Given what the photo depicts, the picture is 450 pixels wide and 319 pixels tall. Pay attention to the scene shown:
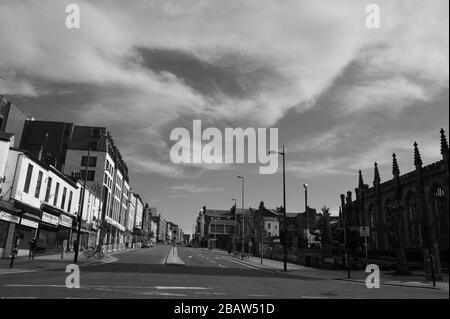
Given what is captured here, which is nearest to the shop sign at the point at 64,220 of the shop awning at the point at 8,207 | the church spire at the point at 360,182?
the shop awning at the point at 8,207

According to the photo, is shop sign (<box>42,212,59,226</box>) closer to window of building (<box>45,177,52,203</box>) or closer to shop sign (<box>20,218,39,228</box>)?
shop sign (<box>20,218,39,228</box>)

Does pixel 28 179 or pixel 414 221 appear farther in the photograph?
pixel 414 221

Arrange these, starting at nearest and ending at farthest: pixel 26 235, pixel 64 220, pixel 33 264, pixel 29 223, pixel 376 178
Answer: pixel 33 264 → pixel 29 223 → pixel 26 235 → pixel 64 220 → pixel 376 178

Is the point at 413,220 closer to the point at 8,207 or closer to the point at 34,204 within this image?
the point at 34,204

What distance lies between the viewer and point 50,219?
37.8 metres

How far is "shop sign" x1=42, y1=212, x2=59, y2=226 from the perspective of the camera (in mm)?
36031

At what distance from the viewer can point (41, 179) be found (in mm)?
34969

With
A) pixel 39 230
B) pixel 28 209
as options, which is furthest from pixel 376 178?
pixel 28 209

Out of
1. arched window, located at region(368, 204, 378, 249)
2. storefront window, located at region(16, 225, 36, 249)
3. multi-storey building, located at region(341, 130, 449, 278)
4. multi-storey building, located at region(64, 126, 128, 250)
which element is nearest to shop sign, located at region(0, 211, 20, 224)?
storefront window, located at region(16, 225, 36, 249)

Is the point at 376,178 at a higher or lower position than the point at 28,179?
higher

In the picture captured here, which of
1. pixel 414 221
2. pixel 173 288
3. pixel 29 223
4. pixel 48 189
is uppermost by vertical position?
pixel 48 189
